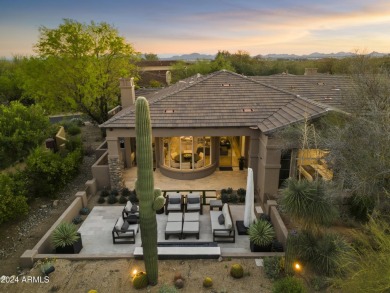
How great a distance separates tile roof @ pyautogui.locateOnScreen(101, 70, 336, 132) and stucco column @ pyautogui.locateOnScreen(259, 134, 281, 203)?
35.0 inches

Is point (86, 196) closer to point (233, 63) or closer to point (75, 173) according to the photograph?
point (75, 173)

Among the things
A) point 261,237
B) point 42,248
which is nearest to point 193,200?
point 261,237

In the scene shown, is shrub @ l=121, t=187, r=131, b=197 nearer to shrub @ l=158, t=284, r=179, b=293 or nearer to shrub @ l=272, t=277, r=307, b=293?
shrub @ l=158, t=284, r=179, b=293

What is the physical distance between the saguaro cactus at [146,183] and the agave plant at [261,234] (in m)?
4.31

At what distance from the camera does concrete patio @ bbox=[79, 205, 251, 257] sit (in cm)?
1172

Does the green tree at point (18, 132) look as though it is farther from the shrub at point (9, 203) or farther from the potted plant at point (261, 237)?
the potted plant at point (261, 237)

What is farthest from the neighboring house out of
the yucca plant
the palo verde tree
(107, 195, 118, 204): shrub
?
the palo verde tree

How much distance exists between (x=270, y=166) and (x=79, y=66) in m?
21.2

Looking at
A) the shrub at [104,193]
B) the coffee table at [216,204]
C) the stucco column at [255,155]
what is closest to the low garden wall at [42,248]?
the shrub at [104,193]

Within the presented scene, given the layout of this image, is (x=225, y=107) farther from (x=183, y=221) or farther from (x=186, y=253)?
(x=186, y=253)

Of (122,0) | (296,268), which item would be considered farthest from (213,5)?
(296,268)

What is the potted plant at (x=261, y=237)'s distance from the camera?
436 inches

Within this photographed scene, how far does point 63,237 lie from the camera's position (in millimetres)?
11297

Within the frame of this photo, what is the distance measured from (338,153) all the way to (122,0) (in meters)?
23.4
